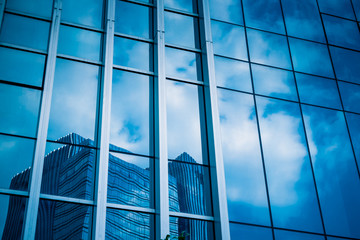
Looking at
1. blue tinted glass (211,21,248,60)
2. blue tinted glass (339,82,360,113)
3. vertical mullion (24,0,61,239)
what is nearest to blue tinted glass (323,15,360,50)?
blue tinted glass (339,82,360,113)

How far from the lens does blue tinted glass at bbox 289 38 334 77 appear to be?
18.0 meters

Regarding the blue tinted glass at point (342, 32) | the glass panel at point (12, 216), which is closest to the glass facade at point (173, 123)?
the glass panel at point (12, 216)

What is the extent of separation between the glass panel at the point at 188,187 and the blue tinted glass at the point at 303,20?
7.32 meters

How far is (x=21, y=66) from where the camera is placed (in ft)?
46.0

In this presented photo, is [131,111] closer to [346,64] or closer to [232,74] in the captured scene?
[232,74]

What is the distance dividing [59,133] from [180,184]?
11.9 ft

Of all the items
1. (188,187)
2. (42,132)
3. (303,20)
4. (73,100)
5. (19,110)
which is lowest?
(188,187)

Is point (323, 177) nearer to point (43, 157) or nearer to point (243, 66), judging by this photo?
point (243, 66)

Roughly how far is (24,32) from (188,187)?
672 centimetres

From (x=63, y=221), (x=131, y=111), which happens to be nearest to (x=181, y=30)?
(x=131, y=111)

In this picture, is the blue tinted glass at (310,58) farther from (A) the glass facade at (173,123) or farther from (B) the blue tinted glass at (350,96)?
(B) the blue tinted glass at (350,96)

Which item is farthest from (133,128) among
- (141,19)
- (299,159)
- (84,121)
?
(299,159)

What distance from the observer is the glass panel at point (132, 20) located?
53.4 feet

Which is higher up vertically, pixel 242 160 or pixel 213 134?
pixel 213 134
